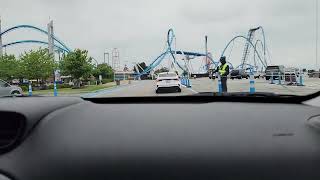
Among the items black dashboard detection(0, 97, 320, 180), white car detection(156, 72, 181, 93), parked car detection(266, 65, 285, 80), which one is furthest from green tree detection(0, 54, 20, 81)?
black dashboard detection(0, 97, 320, 180)

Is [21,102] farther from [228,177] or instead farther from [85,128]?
[228,177]

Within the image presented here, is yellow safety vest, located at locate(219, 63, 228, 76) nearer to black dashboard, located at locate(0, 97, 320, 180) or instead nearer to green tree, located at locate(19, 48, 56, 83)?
black dashboard, located at locate(0, 97, 320, 180)

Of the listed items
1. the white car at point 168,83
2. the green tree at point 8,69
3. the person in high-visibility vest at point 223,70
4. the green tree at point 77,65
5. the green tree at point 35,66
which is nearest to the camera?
the person in high-visibility vest at point 223,70

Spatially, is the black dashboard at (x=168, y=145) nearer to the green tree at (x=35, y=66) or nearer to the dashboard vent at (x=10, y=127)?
the dashboard vent at (x=10, y=127)

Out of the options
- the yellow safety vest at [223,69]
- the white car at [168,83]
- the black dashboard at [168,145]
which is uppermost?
the yellow safety vest at [223,69]

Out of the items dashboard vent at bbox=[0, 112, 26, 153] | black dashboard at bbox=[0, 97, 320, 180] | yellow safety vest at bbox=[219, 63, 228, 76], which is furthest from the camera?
yellow safety vest at bbox=[219, 63, 228, 76]

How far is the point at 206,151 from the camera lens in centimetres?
146

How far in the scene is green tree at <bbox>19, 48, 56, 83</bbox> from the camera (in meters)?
50.0

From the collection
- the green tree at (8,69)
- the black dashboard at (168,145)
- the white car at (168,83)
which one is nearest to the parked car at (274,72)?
the white car at (168,83)

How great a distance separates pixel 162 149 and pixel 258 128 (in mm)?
332

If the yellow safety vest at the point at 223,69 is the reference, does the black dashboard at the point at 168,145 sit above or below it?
below

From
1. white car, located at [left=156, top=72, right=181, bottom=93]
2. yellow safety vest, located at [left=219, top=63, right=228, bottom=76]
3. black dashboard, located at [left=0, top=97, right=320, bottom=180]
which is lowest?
white car, located at [left=156, top=72, right=181, bottom=93]

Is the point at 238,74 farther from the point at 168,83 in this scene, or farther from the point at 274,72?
the point at 168,83

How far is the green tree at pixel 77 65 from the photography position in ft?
174
